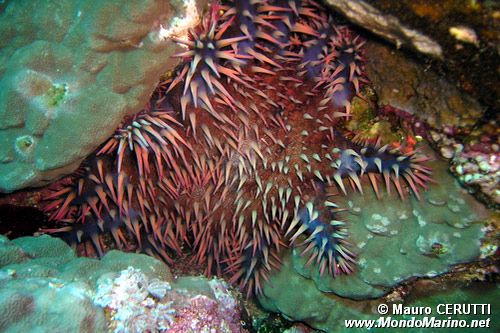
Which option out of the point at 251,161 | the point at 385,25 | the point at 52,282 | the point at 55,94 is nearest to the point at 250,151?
the point at 251,161

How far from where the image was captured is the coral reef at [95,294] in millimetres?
2809

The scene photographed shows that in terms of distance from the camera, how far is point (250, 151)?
12.2 feet

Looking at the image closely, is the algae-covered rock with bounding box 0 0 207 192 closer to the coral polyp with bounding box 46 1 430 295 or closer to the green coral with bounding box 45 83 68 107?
the green coral with bounding box 45 83 68 107

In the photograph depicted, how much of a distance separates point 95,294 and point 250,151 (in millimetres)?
1866

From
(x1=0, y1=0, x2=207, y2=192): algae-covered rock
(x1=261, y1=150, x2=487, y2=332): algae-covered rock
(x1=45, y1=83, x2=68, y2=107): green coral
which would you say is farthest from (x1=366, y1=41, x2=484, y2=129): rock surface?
(x1=45, y1=83, x2=68, y2=107): green coral

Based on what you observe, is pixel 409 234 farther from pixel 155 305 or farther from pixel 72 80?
pixel 72 80

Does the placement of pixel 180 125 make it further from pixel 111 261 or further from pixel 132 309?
pixel 132 309

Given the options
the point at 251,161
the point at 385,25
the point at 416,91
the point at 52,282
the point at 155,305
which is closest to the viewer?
the point at 385,25

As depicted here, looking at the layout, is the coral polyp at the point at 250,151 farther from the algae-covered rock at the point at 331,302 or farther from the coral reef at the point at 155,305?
the coral reef at the point at 155,305

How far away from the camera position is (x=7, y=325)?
269cm

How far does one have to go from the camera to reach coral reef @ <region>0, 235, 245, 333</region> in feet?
9.21

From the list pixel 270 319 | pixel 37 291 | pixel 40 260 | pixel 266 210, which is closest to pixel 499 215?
pixel 266 210

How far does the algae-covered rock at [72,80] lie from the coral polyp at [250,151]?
0.25 m

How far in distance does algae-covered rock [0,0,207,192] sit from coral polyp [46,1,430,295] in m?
0.25
